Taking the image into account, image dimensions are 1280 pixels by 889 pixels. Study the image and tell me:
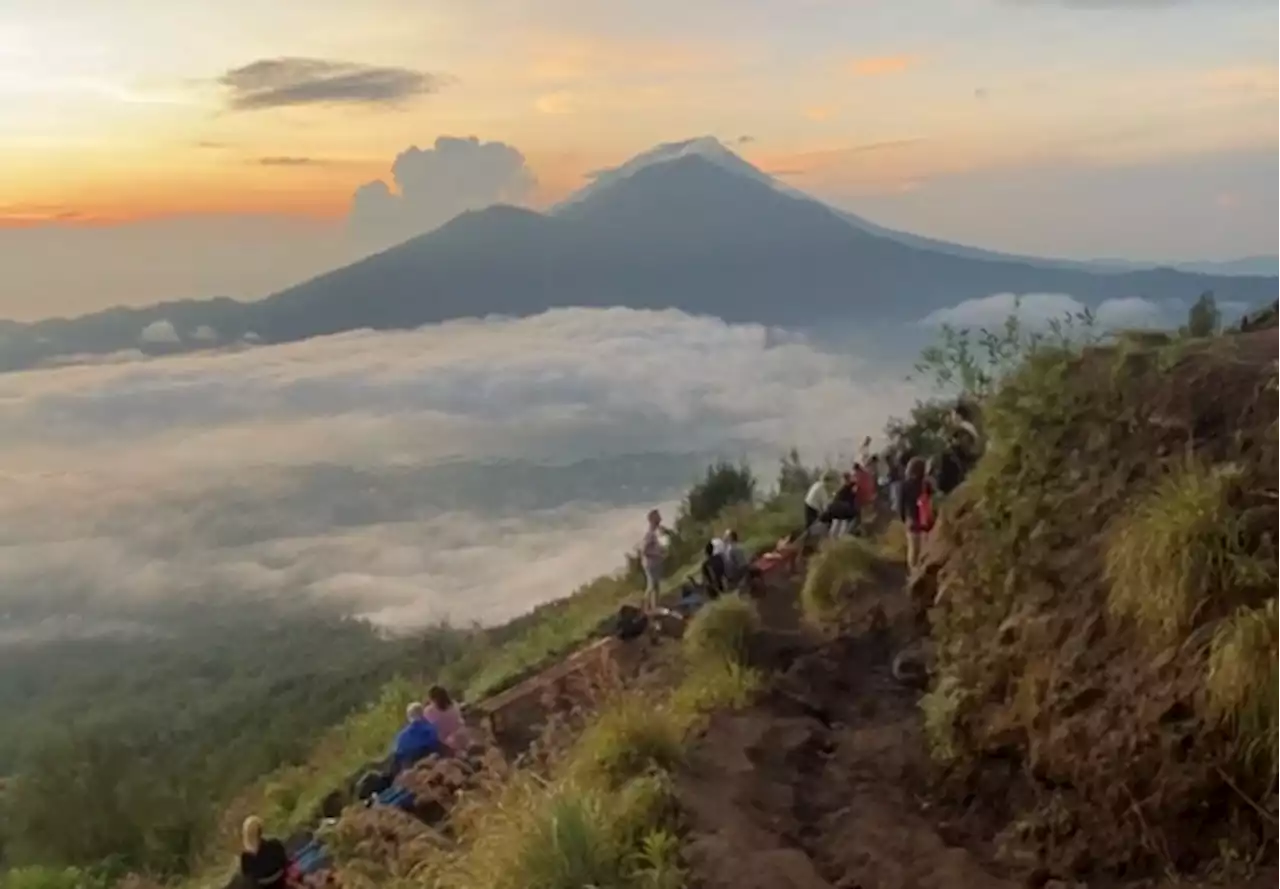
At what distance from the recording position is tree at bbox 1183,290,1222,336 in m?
8.36

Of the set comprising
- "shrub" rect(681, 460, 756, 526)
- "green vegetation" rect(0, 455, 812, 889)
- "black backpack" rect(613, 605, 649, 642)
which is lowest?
"green vegetation" rect(0, 455, 812, 889)

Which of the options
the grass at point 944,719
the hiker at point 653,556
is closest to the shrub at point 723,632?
Answer: the grass at point 944,719

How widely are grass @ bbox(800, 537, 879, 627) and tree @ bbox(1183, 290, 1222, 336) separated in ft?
11.3

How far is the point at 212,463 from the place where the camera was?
540 feet

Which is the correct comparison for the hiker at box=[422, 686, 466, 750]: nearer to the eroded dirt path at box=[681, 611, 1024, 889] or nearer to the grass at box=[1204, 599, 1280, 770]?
the eroded dirt path at box=[681, 611, 1024, 889]

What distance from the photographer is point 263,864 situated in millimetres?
8000

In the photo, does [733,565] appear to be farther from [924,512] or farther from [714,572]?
[924,512]

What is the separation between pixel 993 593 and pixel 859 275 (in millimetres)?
129288

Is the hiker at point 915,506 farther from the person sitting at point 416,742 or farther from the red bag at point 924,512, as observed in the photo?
the person sitting at point 416,742

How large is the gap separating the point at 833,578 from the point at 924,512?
39.2 inches

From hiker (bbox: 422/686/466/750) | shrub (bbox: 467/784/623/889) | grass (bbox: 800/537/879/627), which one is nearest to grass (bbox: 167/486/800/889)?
shrub (bbox: 467/784/623/889)

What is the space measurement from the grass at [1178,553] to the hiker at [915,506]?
4.72m

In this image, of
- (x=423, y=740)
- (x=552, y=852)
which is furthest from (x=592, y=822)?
(x=423, y=740)

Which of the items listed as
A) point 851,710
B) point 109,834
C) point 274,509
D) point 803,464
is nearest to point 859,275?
point 274,509
